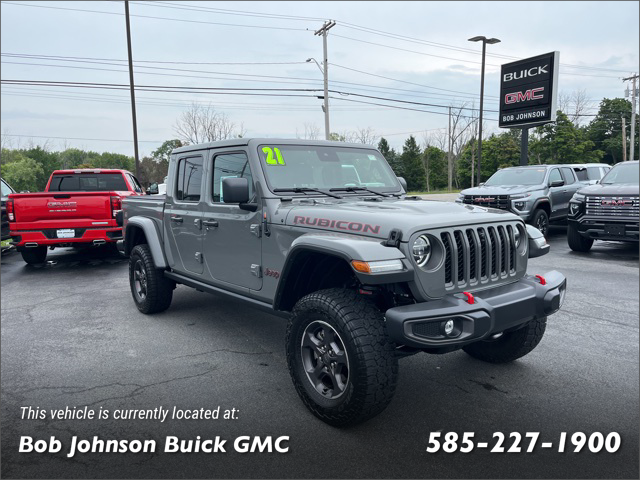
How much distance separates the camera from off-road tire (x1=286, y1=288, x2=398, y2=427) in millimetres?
2826

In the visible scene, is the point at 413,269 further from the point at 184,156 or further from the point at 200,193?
the point at 184,156

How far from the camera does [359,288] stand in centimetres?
333

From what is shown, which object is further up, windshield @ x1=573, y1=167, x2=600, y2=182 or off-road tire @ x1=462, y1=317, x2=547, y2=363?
windshield @ x1=573, y1=167, x2=600, y2=182

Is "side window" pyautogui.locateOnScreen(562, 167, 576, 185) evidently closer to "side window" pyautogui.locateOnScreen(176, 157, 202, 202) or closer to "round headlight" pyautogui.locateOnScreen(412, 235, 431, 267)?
"side window" pyautogui.locateOnScreen(176, 157, 202, 202)

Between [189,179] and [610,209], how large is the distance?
7.83 metres

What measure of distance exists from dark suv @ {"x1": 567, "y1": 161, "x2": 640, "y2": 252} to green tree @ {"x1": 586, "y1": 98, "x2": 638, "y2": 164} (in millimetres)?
36657

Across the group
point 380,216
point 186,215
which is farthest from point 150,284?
point 380,216

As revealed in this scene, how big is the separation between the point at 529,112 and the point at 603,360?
48.8 ft

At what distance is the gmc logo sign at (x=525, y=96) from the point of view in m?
16.7

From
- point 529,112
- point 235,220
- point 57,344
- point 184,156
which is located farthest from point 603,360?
point 529,112

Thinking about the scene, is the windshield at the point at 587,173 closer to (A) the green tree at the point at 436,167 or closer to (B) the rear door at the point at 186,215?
(B) the rear door at the point at 186,215

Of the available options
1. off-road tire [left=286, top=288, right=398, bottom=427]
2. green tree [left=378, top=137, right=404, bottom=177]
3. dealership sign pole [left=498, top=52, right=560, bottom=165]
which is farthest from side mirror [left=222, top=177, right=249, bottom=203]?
green tree [left=378, top=137, right=404, bottom=177]

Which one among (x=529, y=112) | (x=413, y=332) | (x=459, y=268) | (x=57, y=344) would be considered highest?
(x=529, y=112)

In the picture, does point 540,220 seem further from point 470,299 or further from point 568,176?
point 470,299
